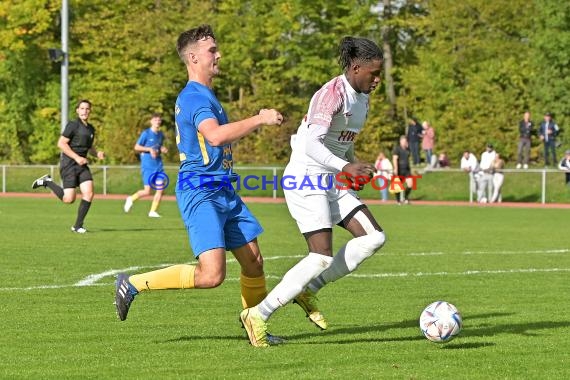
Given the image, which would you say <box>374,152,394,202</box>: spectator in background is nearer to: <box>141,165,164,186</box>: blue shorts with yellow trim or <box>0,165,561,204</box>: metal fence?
<box>0,165,561,204</box>: metal fence

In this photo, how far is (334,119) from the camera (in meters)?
8.59

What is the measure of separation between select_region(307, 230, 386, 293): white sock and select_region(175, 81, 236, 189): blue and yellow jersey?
103 cm

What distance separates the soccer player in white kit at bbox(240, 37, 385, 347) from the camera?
27.2 ft

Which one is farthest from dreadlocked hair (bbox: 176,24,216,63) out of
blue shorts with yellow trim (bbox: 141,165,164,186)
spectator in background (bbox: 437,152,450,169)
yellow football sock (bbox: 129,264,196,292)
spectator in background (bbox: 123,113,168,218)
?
spectator in background (bbox: 437,152,450,169)

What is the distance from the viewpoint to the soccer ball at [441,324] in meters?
8.16

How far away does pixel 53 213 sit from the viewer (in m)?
27.2

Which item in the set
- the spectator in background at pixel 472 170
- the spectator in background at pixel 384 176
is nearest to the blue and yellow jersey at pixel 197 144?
the spectator in background at pixel 384 176

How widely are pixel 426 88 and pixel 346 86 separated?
4567 cm

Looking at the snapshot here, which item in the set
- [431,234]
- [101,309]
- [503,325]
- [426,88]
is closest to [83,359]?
[101,309]

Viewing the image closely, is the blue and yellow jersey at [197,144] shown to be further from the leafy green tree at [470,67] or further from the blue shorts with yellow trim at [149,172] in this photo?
the leafy green tree at [470,67]

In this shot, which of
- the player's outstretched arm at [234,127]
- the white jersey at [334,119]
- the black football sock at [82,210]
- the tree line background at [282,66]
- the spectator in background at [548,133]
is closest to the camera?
the player's outstretched arm at [234,127]

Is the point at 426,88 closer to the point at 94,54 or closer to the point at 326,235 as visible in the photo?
the point at 94,54

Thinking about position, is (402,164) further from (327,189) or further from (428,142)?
(327,189)

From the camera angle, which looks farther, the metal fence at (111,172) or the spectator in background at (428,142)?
the spectator in background at (428,142)
